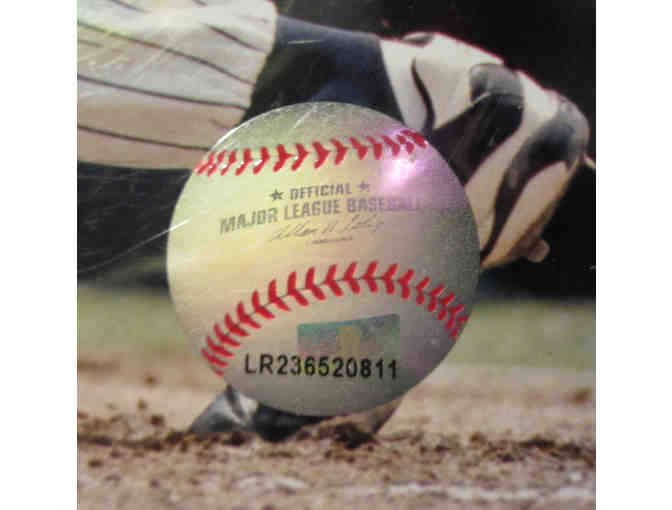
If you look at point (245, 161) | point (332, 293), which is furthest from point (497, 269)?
point (245, 161)

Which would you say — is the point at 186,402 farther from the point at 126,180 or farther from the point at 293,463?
the point at 126,180

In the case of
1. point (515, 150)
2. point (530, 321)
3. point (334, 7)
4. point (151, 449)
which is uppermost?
point (334, 7)

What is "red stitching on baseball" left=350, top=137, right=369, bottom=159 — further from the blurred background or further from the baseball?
the blurred background

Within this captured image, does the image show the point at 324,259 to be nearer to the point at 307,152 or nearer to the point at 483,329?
the point at 307,152

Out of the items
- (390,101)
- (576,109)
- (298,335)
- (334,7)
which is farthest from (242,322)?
(576,109)

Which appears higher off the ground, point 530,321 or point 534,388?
point 530,321
